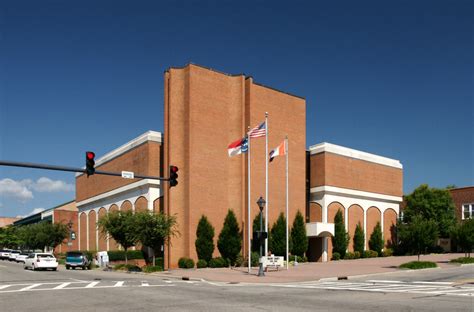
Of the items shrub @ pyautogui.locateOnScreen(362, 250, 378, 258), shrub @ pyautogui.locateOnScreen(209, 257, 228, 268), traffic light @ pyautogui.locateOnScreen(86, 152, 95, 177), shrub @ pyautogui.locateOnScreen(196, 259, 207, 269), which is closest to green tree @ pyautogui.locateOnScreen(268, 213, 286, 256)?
shrub @ pyautogui.locateOnScreen(209, 257, 228, 268)

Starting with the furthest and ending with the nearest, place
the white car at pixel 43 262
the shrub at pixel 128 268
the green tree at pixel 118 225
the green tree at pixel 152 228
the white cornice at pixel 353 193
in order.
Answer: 1. the white cornice at pixel 353 193
2. the green tree at pixel 118 225
3. the white car at pixel 43 262
4. the shrub at pixel 128 268
5. the green tree at pixel 152 228

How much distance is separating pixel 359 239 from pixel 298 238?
10.3 meters

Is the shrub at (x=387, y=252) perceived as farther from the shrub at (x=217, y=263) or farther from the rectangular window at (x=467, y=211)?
the shrub at (x=217, y=263)

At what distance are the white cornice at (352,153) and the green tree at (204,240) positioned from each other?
17.5m

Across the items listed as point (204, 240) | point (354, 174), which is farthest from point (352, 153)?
point (204, 240)

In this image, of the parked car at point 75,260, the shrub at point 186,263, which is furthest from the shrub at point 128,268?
the parked car at point 75,260

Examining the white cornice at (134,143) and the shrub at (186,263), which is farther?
the white cornice at (134,143)

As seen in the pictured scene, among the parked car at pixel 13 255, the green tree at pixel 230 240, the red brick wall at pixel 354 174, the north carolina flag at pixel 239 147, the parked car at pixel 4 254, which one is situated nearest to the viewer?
the north carolina flag at pixel 239 147

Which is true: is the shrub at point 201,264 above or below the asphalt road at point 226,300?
below

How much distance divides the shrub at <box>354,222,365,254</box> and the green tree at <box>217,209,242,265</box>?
672 inches

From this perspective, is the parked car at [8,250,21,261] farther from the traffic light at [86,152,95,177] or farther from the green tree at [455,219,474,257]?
the green tree at [455,219,474,257]

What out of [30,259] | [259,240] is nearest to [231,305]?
A: [259,240]

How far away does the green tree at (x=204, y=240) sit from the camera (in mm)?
45094

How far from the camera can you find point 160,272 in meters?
39.5
